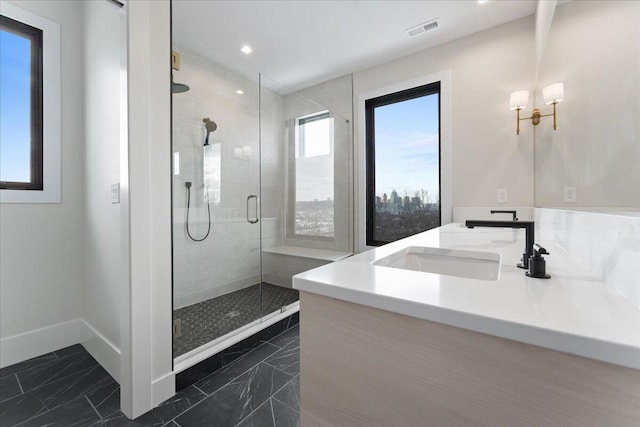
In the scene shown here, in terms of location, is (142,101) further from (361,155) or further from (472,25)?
(472,25)

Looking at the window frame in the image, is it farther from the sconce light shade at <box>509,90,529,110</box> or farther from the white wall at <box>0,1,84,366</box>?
the sconce light shade at <box>509,90,529,110</box>

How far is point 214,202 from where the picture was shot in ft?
7.47

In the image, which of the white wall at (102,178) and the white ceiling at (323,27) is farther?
the white ceiling at (323,27)

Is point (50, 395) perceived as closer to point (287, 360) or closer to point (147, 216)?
point (147, 216)

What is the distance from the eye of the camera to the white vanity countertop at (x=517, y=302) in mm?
359

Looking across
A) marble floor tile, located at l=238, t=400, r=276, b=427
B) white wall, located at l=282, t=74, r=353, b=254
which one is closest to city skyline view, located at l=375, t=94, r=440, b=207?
white wall, located at l=282, t=74, r=353, b=254

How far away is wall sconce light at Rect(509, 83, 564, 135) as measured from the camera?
1107 mm

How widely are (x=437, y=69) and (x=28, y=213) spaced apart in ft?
11.5

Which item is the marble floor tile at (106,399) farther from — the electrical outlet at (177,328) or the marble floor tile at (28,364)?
the marble floor tile at (28,364)

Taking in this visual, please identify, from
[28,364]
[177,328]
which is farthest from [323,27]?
[28,364]

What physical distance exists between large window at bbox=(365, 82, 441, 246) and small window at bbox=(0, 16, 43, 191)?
110 inches

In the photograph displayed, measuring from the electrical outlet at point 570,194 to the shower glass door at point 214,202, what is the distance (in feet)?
6.29

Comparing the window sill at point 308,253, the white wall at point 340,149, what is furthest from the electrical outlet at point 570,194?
the white wall at point 340,149

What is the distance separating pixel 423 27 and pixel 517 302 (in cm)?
254
